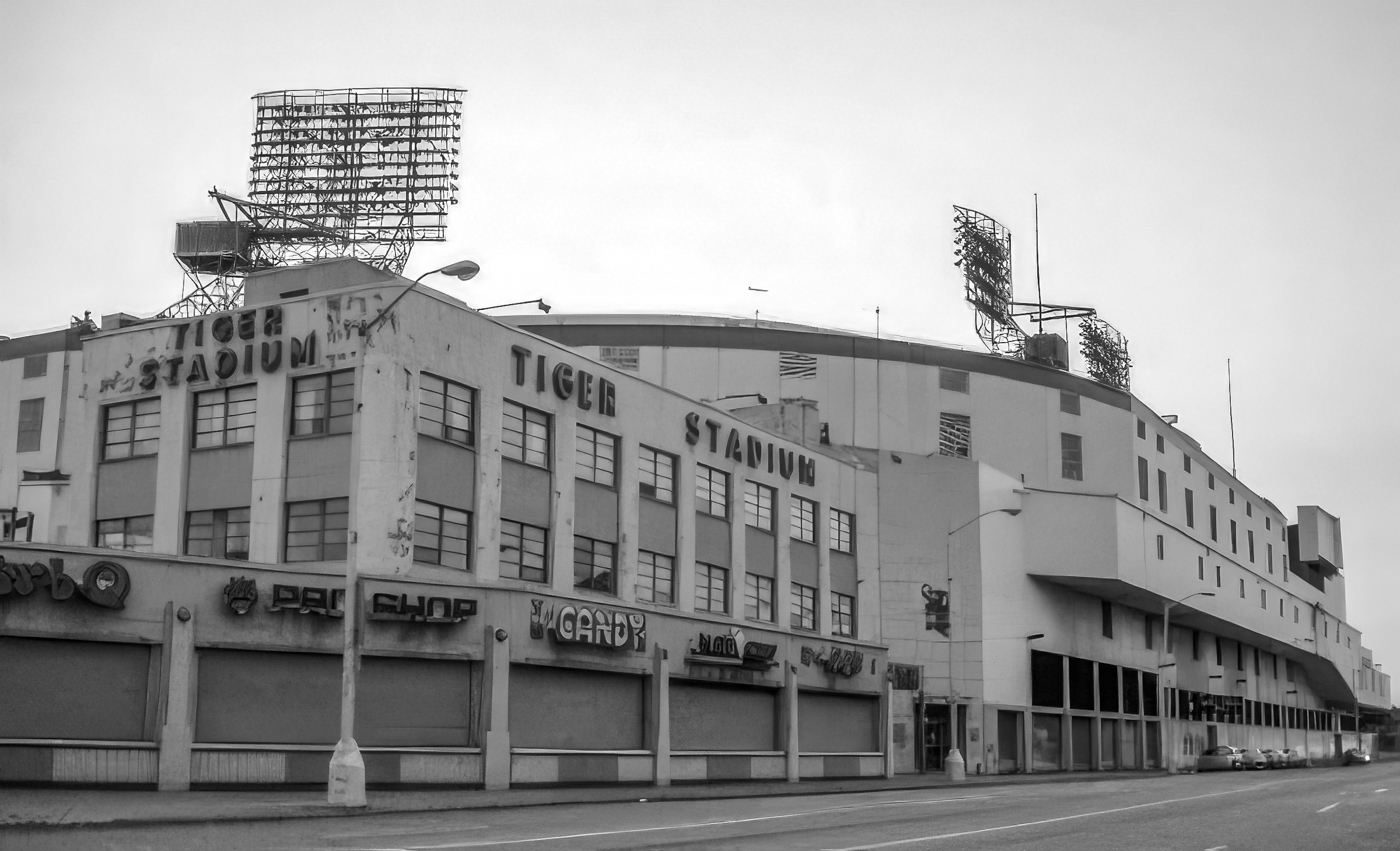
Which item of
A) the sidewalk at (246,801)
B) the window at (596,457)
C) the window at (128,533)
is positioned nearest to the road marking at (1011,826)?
the sidewalk at (246,801)

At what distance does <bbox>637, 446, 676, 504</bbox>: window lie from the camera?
4806cm

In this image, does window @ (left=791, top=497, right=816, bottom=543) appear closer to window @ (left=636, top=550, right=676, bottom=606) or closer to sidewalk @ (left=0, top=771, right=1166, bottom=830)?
window @ (left=636, top=550, right=676, bottom=606)

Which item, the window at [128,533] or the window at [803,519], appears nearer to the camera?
the window at [128,533]

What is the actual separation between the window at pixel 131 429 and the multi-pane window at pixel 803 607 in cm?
2593

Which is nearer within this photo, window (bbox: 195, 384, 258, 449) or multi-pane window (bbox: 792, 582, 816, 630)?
window (bbox: 195, 384, 258, 449)

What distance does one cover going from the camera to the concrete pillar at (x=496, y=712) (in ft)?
123

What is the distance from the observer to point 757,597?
5422cm

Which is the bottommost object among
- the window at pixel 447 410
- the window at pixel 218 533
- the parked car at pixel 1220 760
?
the parked car at pixel 1220 760

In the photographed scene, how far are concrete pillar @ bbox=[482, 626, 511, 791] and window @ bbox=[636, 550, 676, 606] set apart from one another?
934 centimetres

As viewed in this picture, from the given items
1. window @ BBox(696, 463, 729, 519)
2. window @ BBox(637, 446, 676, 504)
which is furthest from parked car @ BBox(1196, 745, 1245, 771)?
window @ BBox(637, 446, 676, 504)

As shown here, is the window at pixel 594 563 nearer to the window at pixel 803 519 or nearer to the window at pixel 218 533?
the window at pixel 218 533

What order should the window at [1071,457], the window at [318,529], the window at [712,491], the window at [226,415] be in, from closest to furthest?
the window at [318,529] < the window at [226,415] < the window at [712,491] < the window at [1071,457]

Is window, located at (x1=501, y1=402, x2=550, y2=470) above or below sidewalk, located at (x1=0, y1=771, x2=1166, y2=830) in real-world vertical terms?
above

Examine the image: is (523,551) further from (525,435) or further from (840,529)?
(840,529)
